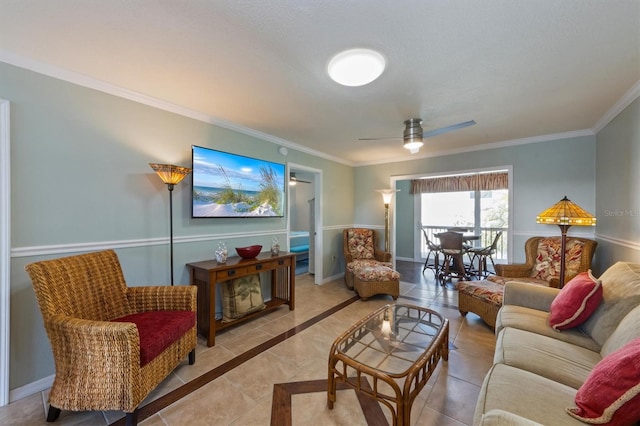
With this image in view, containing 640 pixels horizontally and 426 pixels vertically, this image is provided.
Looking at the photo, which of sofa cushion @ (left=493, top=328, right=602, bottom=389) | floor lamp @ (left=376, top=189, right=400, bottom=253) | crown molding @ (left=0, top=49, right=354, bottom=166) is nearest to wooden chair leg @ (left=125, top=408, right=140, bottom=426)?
sofa cushion @ (left=493, top=328, right=602, bottom=389)

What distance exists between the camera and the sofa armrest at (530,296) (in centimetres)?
205

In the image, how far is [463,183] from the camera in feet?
19.8

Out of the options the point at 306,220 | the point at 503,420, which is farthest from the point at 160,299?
the point at 306,220

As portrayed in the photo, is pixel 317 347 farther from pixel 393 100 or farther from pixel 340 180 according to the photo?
pixel 340 180

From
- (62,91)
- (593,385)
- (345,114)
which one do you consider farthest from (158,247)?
(593,385)

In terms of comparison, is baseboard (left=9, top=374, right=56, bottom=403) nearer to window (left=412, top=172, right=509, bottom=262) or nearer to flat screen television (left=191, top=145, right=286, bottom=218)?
flat screen television (left=191, top=145, right=286, bottom=218)

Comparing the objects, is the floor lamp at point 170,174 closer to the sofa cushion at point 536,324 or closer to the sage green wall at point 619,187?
the sofa cushion at point 536,324

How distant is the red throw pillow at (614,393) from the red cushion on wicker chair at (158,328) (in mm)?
2177

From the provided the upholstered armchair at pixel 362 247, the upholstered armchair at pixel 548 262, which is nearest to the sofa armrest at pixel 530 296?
the upholstered armchair at pixel 548 262

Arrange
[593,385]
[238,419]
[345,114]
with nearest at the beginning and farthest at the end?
[593,385]
[238,419]
[345,114]

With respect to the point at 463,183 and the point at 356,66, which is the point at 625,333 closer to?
the point at 356,66

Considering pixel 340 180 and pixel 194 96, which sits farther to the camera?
pixel 340 180

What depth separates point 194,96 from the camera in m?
2.37

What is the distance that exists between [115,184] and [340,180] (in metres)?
3.62
